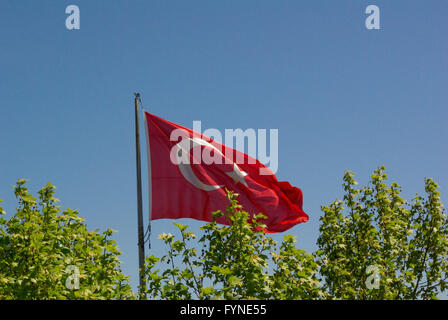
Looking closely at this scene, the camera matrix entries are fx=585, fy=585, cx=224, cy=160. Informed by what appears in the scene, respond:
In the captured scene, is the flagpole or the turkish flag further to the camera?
the turkish flag

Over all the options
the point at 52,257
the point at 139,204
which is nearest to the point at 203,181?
the point at 139,204

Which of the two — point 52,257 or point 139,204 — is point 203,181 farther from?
point 52,257

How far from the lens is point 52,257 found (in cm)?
1334

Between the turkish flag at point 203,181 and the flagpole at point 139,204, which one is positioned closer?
the flagpole at point 139,204

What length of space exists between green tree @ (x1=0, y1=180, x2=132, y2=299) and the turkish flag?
8.83 feet

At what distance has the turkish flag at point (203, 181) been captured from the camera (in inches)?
696

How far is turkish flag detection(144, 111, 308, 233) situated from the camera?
1767 cm

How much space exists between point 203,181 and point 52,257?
594cm

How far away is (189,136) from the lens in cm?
1878

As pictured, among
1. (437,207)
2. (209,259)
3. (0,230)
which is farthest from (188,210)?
(437,207)

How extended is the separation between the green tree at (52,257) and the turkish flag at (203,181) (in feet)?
8.83
